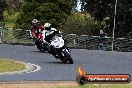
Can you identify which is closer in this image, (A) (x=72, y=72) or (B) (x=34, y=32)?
(A) (x=72, y=72)

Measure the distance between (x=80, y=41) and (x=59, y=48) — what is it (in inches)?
558

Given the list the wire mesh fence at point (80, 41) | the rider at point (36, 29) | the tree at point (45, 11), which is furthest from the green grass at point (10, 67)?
the tree at point (45, 11)

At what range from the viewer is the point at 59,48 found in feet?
69.6

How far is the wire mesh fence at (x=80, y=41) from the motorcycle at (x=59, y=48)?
474 inches

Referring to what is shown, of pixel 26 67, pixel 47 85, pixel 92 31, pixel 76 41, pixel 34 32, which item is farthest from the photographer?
pixel 92 31

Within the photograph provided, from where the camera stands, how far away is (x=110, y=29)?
44875mm

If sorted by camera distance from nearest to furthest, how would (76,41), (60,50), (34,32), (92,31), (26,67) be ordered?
(26,67) → (60,50) → (34,32) → (76,41) → (92,31)

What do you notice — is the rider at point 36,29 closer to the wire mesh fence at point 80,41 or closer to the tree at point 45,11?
the wire mesh fence at point 80,41

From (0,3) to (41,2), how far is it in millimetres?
18822

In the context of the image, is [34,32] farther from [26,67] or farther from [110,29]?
[110,29]

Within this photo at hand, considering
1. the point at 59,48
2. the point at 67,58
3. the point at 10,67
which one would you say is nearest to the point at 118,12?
the point at 59,48

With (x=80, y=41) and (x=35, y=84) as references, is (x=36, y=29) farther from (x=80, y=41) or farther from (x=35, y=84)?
(x=35, y=84)

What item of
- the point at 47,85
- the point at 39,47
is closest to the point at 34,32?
the point at 39,47

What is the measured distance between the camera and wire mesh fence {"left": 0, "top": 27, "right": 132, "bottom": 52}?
33.5 metres
